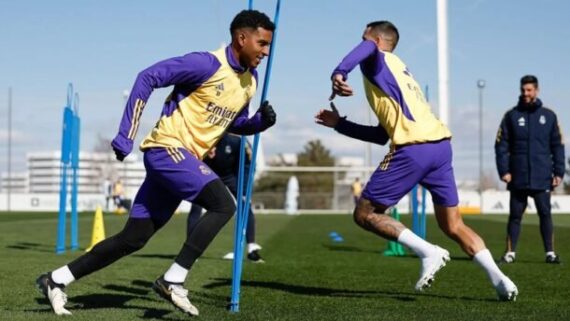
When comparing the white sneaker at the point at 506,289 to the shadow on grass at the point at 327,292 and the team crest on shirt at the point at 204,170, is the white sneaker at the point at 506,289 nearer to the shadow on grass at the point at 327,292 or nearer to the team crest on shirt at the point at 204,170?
the shadow on grass at the point at 327,292

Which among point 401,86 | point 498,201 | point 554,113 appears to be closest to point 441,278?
point 401,86

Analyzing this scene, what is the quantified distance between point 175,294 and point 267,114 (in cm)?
143

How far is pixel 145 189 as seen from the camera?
5.76 metres

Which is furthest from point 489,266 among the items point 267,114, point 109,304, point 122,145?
point 122,145

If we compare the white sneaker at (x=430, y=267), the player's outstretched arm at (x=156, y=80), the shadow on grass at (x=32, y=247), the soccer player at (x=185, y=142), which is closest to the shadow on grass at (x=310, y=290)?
the white sneaker at (x=430, y=267)

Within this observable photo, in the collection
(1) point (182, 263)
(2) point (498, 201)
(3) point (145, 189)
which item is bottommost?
(2) point (498, 201)

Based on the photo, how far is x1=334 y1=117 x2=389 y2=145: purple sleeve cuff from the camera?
6961 mm

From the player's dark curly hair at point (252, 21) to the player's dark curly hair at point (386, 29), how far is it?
122cm

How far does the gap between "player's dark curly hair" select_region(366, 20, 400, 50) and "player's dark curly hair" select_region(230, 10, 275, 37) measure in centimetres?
122

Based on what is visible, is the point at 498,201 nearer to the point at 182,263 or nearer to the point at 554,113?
the point at 554,113

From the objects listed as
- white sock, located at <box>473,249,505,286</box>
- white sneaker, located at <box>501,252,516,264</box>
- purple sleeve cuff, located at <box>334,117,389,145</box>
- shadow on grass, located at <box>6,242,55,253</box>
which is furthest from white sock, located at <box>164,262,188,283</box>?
shadow on grass, located at <box>6,242,55,253</box>

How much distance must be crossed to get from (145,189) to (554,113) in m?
6.75

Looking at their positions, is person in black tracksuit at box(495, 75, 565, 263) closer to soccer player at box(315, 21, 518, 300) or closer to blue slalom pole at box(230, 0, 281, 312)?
soccer player at box(315, 21, 518, 300)

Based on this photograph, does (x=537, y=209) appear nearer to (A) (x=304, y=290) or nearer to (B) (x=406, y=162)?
(A) (x=304, y=290)
